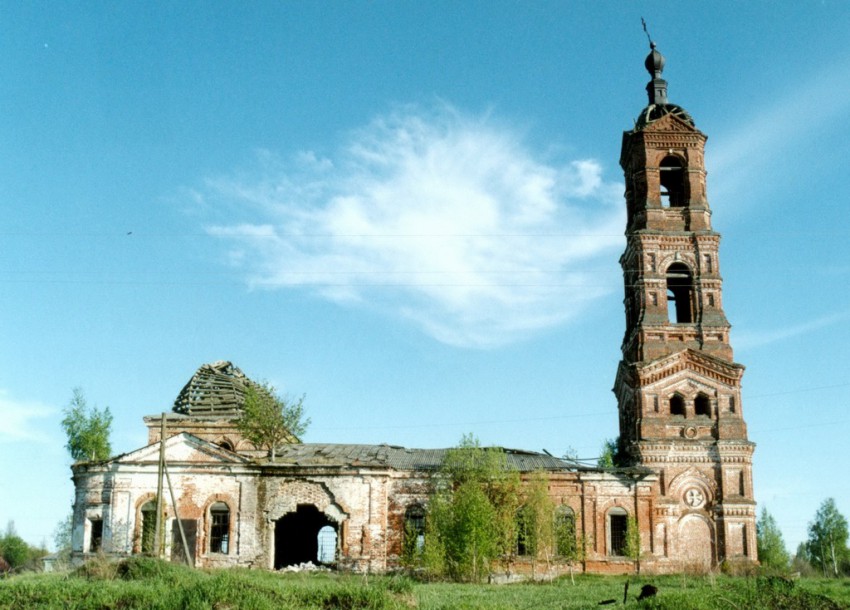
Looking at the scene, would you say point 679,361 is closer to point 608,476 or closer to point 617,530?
point 608,476

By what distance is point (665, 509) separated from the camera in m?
32.5

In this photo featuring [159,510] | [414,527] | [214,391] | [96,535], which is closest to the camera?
[159,510]

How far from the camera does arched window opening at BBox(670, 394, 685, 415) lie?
34.0 m

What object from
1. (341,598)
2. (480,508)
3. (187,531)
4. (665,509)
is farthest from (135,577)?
(665,509)

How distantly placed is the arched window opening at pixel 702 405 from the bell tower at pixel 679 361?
4 cm

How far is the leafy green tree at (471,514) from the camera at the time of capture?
29125 millimetres

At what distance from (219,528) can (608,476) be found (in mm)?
14044

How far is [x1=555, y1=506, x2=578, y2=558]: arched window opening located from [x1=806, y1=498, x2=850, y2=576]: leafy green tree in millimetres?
32997

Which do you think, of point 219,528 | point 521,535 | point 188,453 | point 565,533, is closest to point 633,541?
point 565,533

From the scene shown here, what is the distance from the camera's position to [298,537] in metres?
37.4

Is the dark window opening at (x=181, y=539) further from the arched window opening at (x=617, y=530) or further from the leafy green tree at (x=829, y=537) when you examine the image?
the leafy green tree at (x=829, y=537)

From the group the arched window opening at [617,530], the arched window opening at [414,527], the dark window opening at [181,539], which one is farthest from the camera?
the arched window opening at [617,530]

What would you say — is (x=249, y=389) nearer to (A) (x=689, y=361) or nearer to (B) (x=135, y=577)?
(B) (x=135, y=577)

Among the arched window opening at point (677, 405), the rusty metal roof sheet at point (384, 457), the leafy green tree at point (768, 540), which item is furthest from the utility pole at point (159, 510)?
the leafy green tree at point (768, 540)
